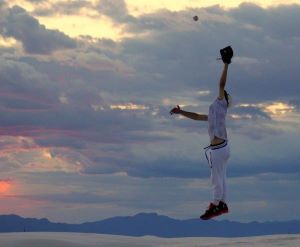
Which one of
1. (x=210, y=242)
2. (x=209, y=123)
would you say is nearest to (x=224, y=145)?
(x=209, y=123)

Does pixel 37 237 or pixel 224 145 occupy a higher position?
pixel 224 145

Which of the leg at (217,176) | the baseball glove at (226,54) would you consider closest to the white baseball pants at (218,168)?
the leg at (217,176)

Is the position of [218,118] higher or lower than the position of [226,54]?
lower

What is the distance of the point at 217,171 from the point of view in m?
15.5

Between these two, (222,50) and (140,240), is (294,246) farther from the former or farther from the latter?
(140,240)

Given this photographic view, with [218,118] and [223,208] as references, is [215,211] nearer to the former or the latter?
[223,208]

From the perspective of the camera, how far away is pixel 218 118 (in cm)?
1511

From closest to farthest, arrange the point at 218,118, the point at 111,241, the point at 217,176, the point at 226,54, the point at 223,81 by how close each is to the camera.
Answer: the point at 226,54 → the point at 223,81 → the point at 218,118 → the point at 217,176 → the point at 111,241

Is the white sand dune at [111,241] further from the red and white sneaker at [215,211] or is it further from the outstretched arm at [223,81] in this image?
the outstretched arm at [223,81]

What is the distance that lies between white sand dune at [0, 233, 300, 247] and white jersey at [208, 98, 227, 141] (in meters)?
3.58

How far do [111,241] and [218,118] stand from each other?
23.4 ft

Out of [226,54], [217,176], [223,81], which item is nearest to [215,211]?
[217,176]

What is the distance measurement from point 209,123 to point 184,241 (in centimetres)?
659

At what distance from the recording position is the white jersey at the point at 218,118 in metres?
15.1
